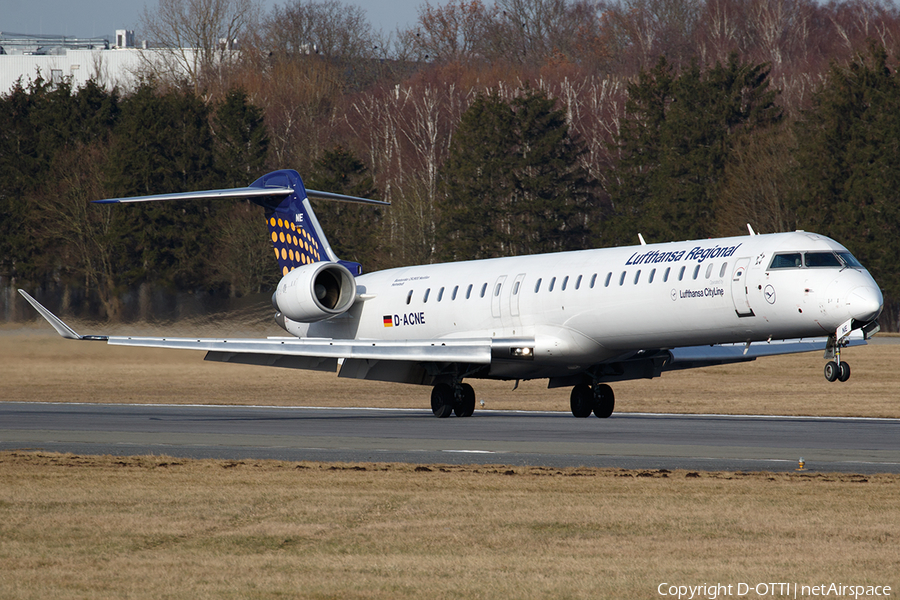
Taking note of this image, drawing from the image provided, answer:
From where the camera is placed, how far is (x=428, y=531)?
34.0ft

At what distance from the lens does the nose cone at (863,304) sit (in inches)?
749

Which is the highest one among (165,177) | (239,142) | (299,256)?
(239,142)

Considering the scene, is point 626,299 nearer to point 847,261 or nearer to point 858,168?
point 847,261

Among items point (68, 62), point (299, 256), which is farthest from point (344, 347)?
point (68, 62)

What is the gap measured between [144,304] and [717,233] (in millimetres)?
32192

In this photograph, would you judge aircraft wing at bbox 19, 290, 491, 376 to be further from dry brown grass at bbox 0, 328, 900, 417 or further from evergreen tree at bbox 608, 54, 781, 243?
evergreen tree at bbox 608, 54, 781, 243

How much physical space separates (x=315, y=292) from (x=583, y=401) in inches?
263

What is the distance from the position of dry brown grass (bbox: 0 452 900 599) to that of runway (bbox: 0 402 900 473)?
5.61 ft

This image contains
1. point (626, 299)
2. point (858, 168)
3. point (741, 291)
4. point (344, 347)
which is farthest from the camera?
point (858, 168)

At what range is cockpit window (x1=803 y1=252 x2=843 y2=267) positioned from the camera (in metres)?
19.9

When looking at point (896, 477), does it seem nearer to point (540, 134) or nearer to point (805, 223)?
point (805, 223)

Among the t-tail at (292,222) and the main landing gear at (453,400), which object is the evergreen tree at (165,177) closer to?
the t-tail at (292,222)

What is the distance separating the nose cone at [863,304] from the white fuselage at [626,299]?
2 cm

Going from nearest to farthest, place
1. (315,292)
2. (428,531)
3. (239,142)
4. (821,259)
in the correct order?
(428,531) → (821,259) → (315,292) → (239,142)
